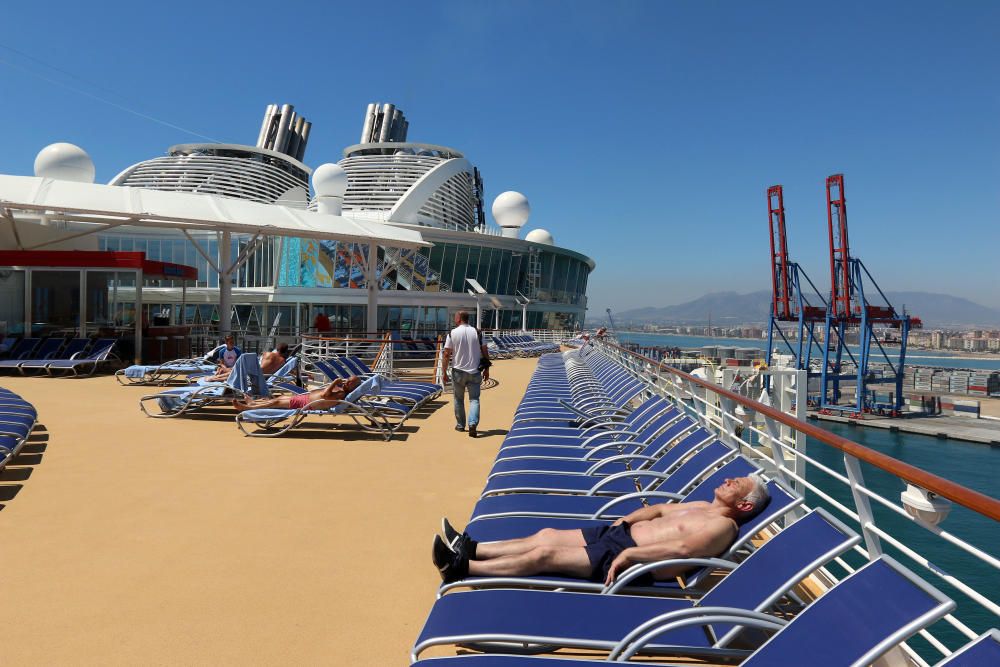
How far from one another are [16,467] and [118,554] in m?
2.67

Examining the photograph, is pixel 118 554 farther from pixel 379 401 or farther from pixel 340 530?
pixel 379 401

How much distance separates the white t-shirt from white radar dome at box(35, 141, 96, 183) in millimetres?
33839

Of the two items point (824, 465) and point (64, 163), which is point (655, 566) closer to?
point (824, 465)

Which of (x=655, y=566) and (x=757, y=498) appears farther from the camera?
(x=757, y=498)

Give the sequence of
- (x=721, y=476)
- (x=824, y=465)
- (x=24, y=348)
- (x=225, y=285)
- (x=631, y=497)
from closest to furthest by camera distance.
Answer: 1. (x=721, y=476)
2. (x=631, y=497)
3. (x=824, y=465)
4. (x=24, y=348)
5. (x=225, y=285)

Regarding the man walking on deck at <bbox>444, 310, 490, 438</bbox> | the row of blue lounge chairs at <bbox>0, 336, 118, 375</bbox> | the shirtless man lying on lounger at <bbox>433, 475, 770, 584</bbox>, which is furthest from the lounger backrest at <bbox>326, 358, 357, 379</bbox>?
the shirtless man lying on lounger at <bbox>433, 475, 770, 584</bbox>

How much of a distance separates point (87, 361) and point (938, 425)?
147 ft

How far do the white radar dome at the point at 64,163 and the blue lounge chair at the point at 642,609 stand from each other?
125ft

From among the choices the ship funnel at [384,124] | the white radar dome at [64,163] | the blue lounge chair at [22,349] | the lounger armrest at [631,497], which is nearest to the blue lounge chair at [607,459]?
the lounger armrest at [631,497]

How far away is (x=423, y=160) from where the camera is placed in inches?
1810

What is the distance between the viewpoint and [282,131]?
69188 millimetres

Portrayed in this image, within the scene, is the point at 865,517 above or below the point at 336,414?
above

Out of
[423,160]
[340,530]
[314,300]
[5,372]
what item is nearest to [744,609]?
[340,530]

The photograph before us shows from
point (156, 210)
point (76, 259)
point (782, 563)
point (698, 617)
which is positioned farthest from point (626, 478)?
point (76, 259)
